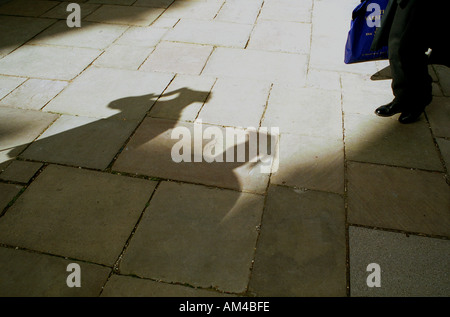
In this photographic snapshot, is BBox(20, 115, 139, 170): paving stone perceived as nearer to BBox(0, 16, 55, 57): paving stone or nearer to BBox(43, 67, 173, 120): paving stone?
BBox(43, 67, 173, 120): paving stone

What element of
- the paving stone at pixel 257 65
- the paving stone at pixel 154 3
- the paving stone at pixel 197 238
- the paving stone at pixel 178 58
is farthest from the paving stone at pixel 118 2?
the paving stone at pixel 197 238

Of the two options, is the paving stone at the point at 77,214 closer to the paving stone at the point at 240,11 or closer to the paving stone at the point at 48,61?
the paving stone at the point at 48,61

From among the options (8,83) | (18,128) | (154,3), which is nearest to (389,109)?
(18,128)

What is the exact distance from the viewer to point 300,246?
1901 mm

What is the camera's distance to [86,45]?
4090 mm

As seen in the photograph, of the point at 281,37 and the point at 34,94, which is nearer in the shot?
the point at 34,94

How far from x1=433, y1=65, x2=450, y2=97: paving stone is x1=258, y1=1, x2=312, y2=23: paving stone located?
1.89 metres

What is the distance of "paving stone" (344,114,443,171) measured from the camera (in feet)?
8.05

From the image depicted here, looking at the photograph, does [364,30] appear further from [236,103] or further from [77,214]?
[77,214]

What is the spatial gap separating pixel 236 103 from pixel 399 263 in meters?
1.97

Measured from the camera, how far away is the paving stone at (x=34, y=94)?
3.11 metres

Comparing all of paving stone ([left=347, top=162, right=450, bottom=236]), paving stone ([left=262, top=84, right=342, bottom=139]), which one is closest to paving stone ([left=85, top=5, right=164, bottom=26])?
paving stone ([left=262, top=84, right=342, bottom=139])
